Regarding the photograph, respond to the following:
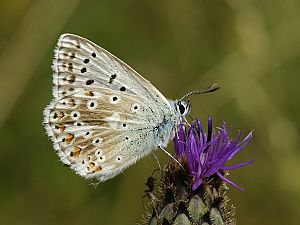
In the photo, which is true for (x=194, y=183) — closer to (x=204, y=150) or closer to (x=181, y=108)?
(x=204, y=150)

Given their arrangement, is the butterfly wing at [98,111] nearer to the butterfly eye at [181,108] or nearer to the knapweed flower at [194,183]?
the butterfly eye at [181,108]

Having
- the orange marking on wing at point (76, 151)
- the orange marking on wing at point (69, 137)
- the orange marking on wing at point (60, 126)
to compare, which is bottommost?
the orange marking on wing at point (76, 151)

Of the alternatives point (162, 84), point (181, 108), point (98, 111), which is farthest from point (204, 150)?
point (162, 84)

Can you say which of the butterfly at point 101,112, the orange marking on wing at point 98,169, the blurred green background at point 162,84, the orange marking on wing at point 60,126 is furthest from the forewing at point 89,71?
the blurred green background at point 162,84

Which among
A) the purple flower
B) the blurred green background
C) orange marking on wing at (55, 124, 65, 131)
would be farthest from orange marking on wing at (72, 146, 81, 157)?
the blurred green background

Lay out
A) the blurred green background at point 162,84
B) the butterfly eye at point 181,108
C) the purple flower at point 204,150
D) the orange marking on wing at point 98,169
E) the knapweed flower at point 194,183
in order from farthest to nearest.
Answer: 1. the blurred green background at point 162,84
2. the butterfly eye at point 181,108
3. the orange marking on wing at point 98,169
4. the purple flower at point 204,150
5. the knapweed flower at point 194,183

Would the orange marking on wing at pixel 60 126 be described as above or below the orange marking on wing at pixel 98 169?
above

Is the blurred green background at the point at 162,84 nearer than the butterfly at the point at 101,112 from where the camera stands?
No

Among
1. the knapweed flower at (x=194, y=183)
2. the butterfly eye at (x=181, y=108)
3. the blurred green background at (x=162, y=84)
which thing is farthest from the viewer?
the blurred green background at (x=162, y=84)
